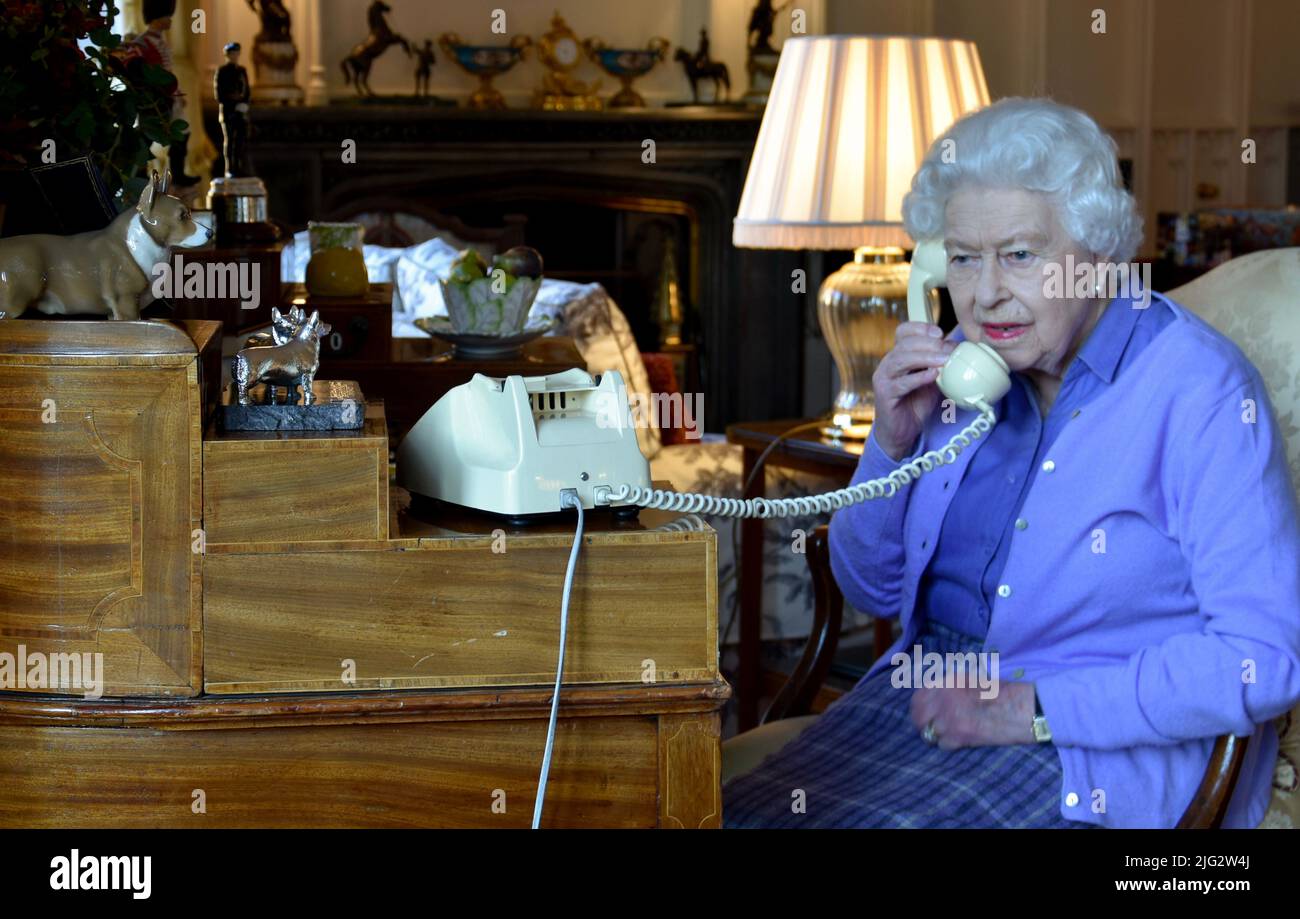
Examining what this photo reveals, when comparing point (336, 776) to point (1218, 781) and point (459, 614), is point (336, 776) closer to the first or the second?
point (459, 614)

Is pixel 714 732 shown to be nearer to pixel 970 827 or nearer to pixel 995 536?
pixel 970 827

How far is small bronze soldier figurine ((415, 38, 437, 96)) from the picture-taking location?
5035mm

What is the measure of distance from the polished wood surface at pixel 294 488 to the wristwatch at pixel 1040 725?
28.2 inches

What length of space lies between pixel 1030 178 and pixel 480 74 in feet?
12.2

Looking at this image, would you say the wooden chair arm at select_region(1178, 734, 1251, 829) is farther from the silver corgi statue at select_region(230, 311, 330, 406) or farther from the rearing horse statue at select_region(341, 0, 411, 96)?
the rearing horse statue at select_region(341, 0, 411, 96)

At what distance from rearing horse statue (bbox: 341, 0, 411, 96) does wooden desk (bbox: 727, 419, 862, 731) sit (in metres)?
2.45

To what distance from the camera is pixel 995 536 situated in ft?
5.68

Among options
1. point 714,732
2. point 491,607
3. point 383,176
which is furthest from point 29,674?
point 383,176

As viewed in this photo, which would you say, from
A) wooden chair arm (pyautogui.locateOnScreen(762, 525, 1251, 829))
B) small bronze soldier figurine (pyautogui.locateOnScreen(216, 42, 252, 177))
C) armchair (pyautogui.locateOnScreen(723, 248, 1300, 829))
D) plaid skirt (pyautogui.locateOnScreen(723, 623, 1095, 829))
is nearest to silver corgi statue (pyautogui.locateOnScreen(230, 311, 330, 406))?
plaid skirt (pyautogui.locateOnScreen(723, 623, 1095, 829))

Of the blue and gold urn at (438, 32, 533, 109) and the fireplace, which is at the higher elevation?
the blue and gold urn at (438, 32, 533, 109)

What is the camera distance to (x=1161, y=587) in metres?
1.60

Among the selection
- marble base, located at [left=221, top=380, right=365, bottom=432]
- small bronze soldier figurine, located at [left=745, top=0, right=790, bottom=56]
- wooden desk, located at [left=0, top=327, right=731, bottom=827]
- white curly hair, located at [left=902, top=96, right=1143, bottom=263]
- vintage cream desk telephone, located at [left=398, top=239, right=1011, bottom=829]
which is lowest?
wooden desk, located at [left=0, top=327, right=731, bottom=827]
